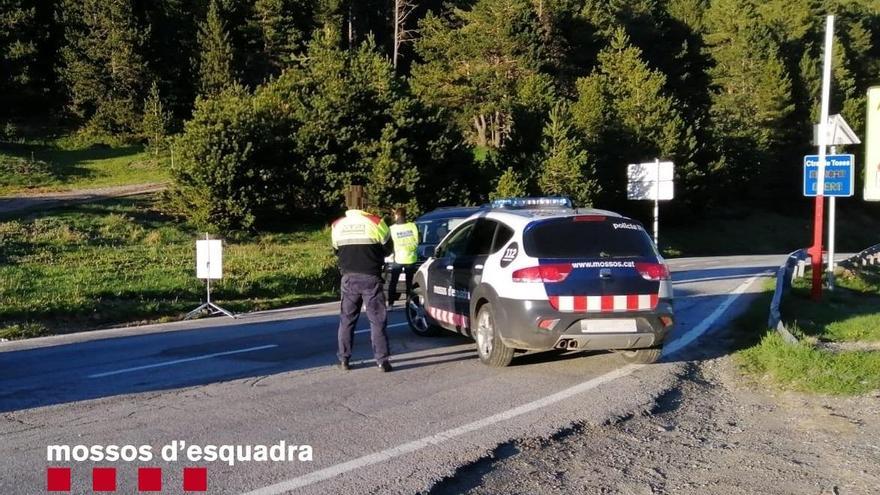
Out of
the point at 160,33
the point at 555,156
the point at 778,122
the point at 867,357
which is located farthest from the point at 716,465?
the point at 778,122

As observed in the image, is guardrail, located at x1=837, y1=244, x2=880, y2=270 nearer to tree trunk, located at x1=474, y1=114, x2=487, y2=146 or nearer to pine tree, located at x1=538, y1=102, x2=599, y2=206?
pine tree, located at x1=538, y1=102, x2=599, y2=206

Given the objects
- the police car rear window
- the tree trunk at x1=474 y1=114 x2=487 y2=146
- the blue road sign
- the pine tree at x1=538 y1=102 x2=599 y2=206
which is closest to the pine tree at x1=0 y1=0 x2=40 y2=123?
the tree trunk at x1=474 y1=114 x2=487 y2=146

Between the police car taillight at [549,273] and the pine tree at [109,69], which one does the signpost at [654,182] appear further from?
the pine tree at [109,69]

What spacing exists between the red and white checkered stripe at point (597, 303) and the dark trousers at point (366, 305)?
1.81 metres

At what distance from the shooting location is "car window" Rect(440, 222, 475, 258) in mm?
10508

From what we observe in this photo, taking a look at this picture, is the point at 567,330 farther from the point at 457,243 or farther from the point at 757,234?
the point at 757,234

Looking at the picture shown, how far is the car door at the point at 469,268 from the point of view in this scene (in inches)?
381

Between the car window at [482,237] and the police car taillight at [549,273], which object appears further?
the car window at [482,237]

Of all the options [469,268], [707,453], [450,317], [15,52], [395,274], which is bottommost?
[707,453]

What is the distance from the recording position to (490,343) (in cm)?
929

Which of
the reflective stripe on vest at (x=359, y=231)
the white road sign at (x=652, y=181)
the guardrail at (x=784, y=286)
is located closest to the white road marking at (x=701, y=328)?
the guardrail at (x=784, y=286)

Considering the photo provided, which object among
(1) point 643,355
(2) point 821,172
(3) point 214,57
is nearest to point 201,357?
(1) point 643,355

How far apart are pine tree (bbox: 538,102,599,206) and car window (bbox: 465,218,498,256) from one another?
86.8 feet

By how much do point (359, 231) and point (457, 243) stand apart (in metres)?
2.16
